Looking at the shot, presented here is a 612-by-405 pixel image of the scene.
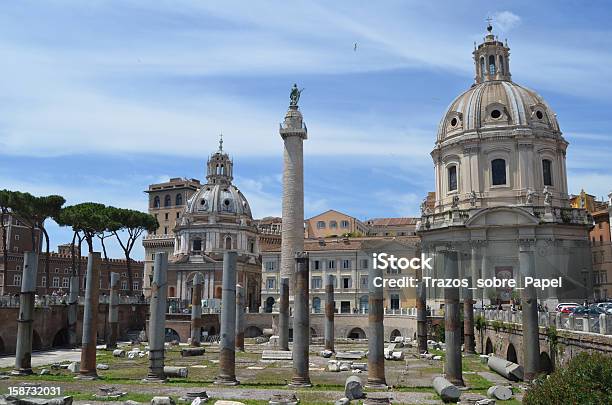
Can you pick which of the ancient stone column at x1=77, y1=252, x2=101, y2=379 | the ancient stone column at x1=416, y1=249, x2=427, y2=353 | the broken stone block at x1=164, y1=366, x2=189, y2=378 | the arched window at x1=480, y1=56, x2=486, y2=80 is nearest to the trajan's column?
the ancient stone column at x1=416, y1=249, x2=427, y2=353

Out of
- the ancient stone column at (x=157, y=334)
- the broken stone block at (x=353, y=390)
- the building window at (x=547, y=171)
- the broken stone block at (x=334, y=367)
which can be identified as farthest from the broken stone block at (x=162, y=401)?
the building window at (x=547, y=171)

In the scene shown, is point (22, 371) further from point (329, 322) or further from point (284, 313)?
point (329, 322)

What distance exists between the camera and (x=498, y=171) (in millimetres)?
59438

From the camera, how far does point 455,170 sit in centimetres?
6156

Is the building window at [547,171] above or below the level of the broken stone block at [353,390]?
above

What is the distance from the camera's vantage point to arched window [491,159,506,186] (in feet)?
194

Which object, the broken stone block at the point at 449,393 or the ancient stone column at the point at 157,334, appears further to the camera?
the ancient stone column at the point at 157,334

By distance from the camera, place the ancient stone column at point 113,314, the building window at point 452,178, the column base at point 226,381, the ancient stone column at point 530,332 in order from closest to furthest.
Answer: the column base at point 226,381 → the ancient stone column at point 530,332 → the ancient stone column at point 113,314 → the building window at point 452,178

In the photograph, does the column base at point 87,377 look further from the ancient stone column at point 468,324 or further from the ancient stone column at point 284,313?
the ancient stone column at point 468,324

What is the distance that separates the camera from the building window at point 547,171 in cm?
5950

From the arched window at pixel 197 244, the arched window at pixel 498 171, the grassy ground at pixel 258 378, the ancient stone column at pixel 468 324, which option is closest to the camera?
the grassy ground at pixel 258 378

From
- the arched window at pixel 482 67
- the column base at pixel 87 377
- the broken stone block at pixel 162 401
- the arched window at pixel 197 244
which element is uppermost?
the arched window at pixel 482 67

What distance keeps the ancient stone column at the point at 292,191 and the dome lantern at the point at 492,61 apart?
21563 millimetres

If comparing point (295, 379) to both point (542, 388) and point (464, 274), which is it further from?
point (464, 274)
